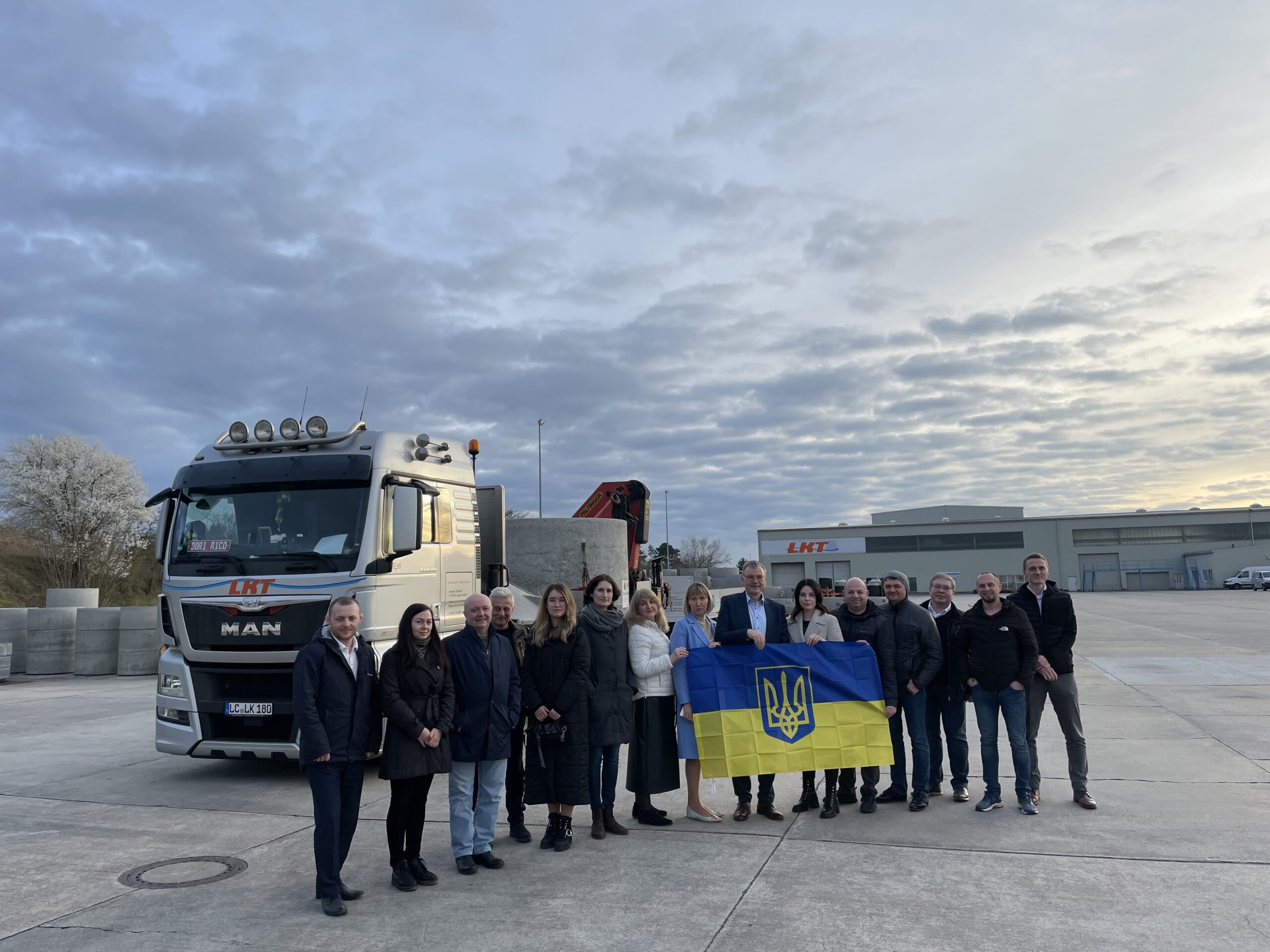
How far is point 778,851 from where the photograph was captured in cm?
623

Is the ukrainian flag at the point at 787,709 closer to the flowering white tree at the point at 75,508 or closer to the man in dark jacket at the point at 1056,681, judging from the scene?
the man in dark jacket at the point at 1056,681

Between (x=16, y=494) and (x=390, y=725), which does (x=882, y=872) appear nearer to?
(x=390, y=725)

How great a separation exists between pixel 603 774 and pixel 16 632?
19.2m

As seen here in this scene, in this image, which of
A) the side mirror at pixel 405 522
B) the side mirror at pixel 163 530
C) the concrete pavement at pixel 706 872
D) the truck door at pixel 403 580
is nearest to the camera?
the concrete pavement at pixel 706 872

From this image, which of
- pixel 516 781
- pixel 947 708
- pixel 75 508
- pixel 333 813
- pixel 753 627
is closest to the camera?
pixel 333 813

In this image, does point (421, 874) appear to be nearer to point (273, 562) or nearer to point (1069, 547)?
point (273, 562)

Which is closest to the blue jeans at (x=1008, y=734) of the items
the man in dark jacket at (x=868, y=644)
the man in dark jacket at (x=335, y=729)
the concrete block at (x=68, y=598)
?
the man in dark jacket at (x=868, y=644)

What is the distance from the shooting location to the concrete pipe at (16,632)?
66.4 ft

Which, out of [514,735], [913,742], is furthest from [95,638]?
[913,742]

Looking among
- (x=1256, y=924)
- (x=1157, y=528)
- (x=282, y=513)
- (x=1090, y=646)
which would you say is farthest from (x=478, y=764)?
(x=1157, y=528)

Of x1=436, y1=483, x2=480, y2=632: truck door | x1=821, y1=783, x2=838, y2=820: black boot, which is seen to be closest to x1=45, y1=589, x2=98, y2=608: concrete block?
x1=436, y1=483, x2=480, y2=632: truck door

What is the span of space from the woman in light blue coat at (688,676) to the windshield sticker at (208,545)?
14.5ft

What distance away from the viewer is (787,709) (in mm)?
7379

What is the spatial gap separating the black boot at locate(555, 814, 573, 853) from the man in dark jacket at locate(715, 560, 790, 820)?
1416mm
